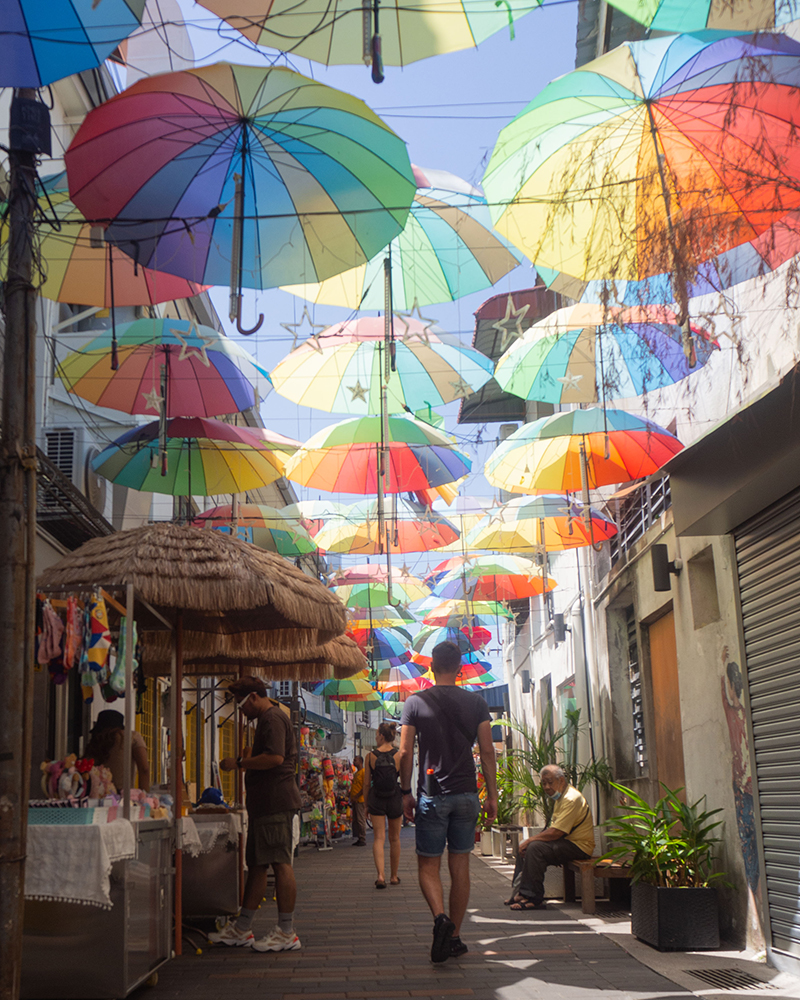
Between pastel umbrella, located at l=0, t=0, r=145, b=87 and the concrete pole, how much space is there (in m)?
0.44

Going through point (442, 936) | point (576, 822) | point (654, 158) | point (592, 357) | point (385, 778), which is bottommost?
point (442, 936)

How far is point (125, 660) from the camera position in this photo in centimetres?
657

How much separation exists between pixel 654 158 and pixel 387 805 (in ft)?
28.2

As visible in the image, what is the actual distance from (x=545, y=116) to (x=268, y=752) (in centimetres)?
487

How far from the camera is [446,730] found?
7035 millimetres

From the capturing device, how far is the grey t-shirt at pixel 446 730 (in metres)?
6.92

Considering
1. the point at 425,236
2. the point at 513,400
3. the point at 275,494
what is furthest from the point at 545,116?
the point at 275,494

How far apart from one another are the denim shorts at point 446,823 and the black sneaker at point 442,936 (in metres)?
0.40

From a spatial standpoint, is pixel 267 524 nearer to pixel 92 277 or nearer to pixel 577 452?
pixel 577 452

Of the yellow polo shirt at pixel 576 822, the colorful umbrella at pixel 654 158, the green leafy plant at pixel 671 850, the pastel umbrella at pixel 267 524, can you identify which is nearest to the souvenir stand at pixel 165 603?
the green leafy plant at pixel 671 850

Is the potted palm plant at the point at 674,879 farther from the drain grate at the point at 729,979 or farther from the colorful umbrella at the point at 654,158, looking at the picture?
the colorful umbrella at the point at 654,158

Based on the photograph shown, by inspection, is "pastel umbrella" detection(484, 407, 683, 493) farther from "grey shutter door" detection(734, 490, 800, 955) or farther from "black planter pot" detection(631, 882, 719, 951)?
"black planter pot" detection(631, 882, 719, 951)

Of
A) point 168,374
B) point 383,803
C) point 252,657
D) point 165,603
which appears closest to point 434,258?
point 168,374

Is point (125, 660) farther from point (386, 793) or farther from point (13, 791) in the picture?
point (386, 793)
